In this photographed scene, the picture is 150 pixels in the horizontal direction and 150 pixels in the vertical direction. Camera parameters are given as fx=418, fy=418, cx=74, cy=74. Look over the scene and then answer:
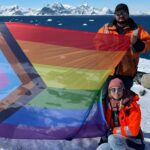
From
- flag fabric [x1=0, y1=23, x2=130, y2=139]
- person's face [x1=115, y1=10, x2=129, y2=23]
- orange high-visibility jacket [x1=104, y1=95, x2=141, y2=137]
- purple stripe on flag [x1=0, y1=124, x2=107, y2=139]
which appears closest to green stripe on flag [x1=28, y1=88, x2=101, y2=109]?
flag fabric [x1=0, y1=23, x2=130, y2=139]

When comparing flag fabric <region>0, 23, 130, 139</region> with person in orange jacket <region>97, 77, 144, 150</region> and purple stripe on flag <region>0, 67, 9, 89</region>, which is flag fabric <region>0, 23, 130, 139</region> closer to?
purple stripe on flag <region>0, 67, 9, 89</region>

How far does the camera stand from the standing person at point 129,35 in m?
5.25

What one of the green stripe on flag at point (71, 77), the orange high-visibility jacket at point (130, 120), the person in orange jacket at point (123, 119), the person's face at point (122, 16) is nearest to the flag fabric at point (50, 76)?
the green stripe on flag at point (71, 77)

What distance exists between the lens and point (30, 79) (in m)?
5.37

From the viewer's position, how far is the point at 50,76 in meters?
5.36

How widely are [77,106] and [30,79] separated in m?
0.72

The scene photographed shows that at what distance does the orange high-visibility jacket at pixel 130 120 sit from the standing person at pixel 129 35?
478 mm

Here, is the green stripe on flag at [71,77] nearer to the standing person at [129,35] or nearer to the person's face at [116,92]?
the standing person at [129,35]

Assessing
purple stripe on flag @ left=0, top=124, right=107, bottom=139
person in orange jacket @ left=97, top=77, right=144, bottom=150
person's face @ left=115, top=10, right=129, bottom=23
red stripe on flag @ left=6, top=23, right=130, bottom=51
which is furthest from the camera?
purple stripe on flag @ left=0, top=124, right=107, bottom=139

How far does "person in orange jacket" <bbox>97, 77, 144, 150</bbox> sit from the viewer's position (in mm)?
5066

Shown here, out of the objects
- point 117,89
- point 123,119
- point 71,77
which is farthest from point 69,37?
point 123,119

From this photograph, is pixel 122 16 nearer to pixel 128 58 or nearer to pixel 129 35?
pixel 129 35

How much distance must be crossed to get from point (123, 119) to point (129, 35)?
3.55 feet

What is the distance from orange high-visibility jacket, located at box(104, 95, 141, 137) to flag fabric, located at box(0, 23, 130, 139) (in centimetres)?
50
